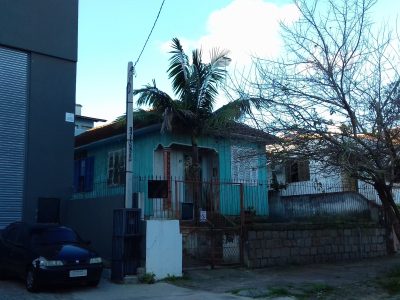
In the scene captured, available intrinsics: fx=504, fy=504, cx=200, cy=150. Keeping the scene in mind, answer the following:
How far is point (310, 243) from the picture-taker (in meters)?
15.8

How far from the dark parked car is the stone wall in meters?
Result: 5.02

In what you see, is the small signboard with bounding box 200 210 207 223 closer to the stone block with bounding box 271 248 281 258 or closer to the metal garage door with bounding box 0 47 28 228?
the stone block with bounding box 271 248 281 258

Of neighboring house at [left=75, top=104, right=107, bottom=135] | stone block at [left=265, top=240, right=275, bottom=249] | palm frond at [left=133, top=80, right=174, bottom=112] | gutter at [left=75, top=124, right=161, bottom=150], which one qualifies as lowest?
stone block at [left=265, top=240, right=275, bottom=249]

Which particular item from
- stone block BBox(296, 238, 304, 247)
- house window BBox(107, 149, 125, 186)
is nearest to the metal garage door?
house window BBox(107, 149, 125, 186)

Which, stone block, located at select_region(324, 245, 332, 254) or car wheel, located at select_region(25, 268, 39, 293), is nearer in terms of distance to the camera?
car wheel, located at select_region(25, 268, 39, 293)

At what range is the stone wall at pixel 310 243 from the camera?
47.5ft

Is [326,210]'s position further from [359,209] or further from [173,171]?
[173,171]

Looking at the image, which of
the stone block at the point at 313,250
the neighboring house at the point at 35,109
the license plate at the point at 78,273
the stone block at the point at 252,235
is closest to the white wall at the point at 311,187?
the stone block at the point at 313,250

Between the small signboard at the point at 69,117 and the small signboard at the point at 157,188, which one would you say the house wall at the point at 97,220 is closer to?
the small signboard at the point at 157,188

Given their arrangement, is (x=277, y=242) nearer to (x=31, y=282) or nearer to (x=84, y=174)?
(x=31, y=282)

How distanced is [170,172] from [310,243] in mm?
5836

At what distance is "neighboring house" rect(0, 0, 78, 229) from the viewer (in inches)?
619

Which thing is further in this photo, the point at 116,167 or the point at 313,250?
the point at 116,167

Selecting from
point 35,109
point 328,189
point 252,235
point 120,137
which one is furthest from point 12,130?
point 328,189
